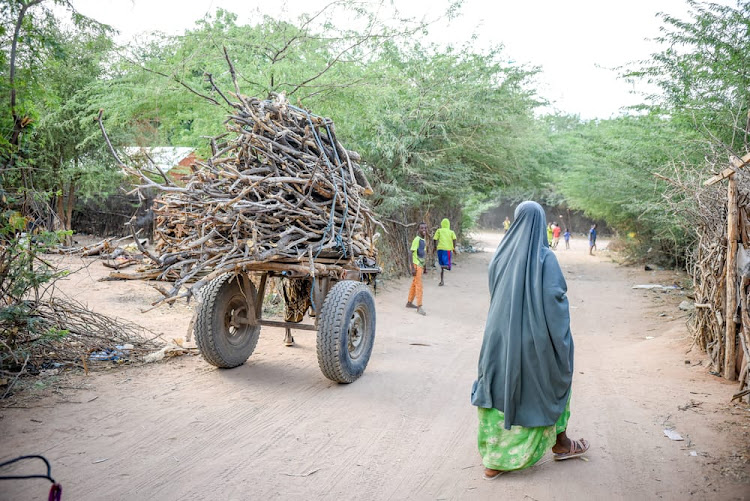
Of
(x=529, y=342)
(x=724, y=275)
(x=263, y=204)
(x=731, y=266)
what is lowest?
(x=529, y=342)

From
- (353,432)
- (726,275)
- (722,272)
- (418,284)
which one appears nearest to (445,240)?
(418,284)

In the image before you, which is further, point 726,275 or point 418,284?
point 418,284

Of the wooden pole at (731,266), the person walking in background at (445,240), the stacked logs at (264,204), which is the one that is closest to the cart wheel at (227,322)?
the stacked logs at (264,204)

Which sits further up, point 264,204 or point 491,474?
point 264,204

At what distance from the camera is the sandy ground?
3578 mm

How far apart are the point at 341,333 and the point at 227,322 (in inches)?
56.0

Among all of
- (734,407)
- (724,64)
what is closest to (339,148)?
(734,407)

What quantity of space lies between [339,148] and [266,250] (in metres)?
1.84

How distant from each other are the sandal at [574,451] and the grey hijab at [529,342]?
45 cm

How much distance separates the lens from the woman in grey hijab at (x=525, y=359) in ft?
12.0

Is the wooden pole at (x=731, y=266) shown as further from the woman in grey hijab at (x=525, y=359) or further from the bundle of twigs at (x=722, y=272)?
the woman in grey hijab at (x=525, y=359)

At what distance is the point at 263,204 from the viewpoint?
542cm

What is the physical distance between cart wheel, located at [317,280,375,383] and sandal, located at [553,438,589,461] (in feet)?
7.41

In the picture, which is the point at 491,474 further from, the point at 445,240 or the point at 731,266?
the point at 445,240
